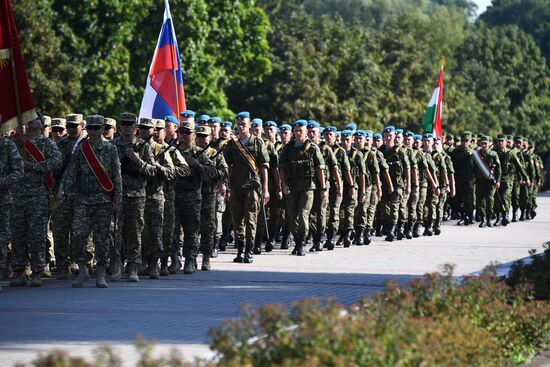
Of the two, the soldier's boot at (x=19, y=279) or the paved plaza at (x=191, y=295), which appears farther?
the soldier's boot at (x=19, y=279)

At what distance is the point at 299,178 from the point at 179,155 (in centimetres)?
509

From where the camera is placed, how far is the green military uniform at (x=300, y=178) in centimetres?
2139

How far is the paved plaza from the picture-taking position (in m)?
11.0

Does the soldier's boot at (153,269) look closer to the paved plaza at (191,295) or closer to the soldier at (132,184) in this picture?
the paved plaza at (191,295)

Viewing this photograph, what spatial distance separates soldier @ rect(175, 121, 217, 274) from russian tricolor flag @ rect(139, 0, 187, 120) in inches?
118

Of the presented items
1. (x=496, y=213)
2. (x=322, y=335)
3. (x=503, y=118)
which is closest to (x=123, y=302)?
(x=322, y=335)

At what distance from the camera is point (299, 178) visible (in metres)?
21.6

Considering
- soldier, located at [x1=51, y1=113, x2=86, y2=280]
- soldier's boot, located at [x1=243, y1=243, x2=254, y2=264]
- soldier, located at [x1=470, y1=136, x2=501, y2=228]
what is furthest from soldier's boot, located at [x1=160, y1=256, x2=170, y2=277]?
soldier, located at [x1=470, y1=136, x2=501, y2=228]

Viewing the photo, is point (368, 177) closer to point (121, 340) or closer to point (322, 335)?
point (121, 340)

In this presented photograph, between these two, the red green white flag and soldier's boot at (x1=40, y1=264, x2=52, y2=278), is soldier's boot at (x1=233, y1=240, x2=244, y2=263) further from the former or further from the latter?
the red green white flag

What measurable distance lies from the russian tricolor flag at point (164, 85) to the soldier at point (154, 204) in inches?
146

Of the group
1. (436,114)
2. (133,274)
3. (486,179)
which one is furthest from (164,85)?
(436,114)

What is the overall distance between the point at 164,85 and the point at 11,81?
561 centimetres

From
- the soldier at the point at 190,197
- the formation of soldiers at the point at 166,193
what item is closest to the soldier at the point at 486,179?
the formation of soldiers at the point at 166,193
